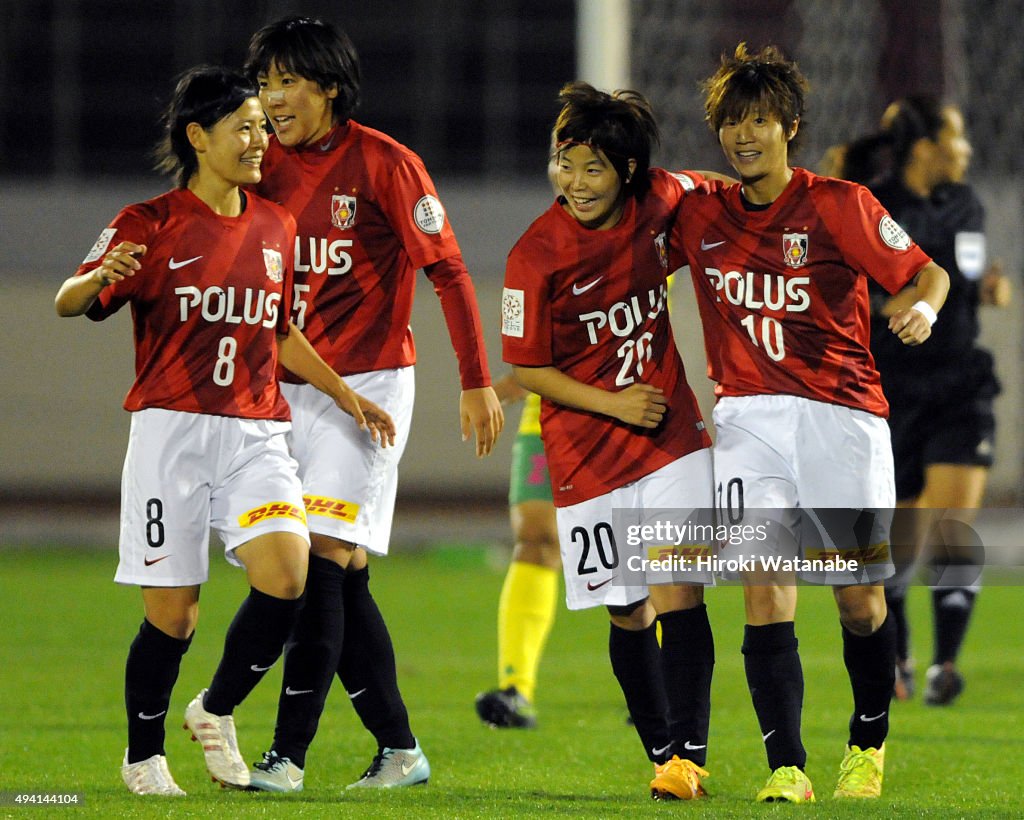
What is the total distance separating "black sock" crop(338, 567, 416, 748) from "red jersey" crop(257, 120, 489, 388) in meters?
0.66

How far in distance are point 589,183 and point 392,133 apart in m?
15.1

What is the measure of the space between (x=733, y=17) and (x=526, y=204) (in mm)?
3226

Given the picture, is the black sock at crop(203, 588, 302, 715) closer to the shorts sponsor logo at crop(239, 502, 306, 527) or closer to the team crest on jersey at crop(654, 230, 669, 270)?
the shorts sponsor logo at crop(239, 502, 306, 527)

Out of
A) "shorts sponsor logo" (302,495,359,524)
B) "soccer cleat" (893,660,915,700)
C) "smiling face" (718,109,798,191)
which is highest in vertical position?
"smiling face" (718,109,798,191)

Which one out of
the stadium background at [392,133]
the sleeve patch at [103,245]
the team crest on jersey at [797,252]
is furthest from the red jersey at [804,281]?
the stadium background at [392,133]

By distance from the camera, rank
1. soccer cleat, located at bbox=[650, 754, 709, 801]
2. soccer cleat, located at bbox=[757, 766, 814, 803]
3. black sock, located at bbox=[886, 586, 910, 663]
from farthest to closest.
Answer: black sock, located at bbox=[886, 586, 910, 663] → soccer cleat, located at bbox=[650, 754, 709, 801] → soccer cleat, located at bbox=[757, 766, 814, 803]

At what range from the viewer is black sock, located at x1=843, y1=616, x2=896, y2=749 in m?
4.56

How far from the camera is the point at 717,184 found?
4.69 m

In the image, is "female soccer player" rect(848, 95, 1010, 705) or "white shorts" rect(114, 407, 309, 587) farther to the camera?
"female soccer player" rect(848, 95, 1010, 705)

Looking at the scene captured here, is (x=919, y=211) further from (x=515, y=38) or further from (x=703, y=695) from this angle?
(x=515, y=38)

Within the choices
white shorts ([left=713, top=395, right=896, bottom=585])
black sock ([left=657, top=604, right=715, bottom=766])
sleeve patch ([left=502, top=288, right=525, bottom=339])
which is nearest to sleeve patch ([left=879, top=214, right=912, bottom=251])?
white shorts ([left=713, top=395, right=896, bottom=585])

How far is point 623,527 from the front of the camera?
4.56 m

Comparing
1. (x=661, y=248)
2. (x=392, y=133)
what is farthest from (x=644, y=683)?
(x=392, y=133)

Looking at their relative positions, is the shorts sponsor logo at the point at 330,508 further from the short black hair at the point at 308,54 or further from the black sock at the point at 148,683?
the short black hair at the point at 308,54
